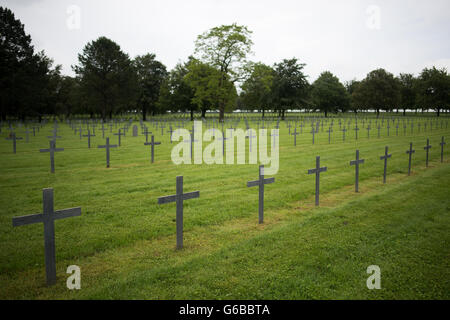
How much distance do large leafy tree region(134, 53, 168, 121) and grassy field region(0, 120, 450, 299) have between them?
6393cm

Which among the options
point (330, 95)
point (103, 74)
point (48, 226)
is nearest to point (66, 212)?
point (48, 226)

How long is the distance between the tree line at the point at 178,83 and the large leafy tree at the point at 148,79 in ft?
0.78

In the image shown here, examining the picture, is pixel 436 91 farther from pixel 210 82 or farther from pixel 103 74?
pixel 103 74

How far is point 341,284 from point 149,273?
261 cm

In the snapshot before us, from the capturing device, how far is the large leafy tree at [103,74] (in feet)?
181

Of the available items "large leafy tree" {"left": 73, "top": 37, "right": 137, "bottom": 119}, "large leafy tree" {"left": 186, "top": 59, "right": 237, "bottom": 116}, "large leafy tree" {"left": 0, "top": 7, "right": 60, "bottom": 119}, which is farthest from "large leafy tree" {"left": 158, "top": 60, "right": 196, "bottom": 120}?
"large leafy tree" {"left": 0, "top": 7, "right": 60, "bottom": 119}

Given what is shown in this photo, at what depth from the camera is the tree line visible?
44.3 metres

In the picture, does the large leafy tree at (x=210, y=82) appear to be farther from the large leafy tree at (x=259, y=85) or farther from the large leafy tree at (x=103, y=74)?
the large leafy tree at (x=103, y=74)

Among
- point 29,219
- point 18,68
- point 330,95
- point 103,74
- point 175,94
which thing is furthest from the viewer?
point 330,95

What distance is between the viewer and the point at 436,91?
2906 inches

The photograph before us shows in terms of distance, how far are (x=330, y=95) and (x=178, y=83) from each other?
152ft

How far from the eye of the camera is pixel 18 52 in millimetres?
44375

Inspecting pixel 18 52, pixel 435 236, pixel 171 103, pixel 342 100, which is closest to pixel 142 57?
pixel 171 103
